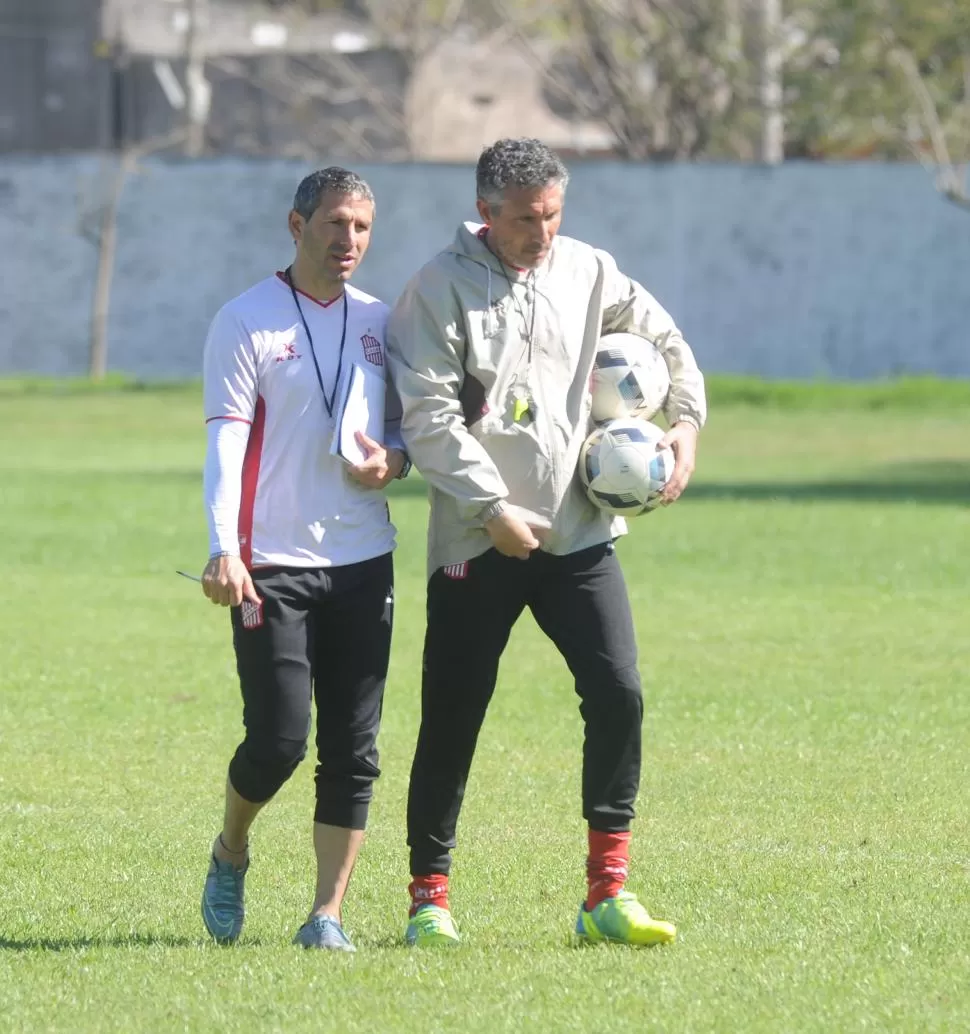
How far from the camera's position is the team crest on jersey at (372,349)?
599 cm

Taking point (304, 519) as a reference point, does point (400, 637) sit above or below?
below

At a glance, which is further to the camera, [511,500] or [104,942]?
[104,942]

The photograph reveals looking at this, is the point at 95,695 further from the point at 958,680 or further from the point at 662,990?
the point at 662,990

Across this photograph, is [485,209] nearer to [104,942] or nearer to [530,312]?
[530,312]

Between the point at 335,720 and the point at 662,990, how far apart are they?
1.24m

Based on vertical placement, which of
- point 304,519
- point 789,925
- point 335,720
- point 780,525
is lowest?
point 780,525

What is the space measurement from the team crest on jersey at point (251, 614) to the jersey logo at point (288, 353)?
661 mm

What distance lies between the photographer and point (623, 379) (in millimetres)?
6008

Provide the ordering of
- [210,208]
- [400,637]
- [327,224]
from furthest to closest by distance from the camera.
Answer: [210,208], [400,637], [327,224]

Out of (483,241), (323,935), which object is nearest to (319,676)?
(323,935)

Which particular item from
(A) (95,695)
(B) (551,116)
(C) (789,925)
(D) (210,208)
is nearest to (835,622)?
(A) (95,695)

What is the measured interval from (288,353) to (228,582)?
2.15 feet

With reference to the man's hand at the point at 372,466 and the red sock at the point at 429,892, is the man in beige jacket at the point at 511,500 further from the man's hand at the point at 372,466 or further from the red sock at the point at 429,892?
the man's hand at the point at 372,466

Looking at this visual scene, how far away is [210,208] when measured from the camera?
37.5 meters
